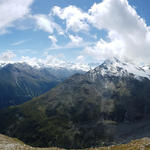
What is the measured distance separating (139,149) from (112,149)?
10.9 meters

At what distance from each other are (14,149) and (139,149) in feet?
101

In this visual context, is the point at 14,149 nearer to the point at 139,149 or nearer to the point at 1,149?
the point at 1,149

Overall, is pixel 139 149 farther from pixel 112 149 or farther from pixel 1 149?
pixel 1 149

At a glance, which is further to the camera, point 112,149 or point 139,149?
point 112,149

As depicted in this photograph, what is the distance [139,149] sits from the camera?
43188mm

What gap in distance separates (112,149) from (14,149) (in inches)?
1077

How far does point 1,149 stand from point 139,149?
34134mm

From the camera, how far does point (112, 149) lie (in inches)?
2060

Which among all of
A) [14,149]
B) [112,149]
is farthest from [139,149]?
[14,149]

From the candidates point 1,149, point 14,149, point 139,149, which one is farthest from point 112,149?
point 1,149

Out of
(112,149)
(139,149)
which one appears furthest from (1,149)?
(139,149)

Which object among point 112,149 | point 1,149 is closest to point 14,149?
point 1,149

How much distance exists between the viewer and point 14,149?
4475cm

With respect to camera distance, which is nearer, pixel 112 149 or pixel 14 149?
pixel 14 149
